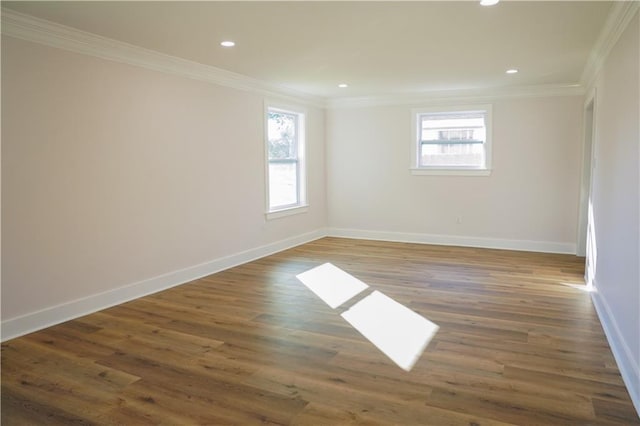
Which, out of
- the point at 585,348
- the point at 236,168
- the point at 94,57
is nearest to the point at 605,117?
the point at 585,348

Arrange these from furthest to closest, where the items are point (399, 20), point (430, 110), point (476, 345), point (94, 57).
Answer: point (430, 110)
point (94, 57)
point (399, 20)
point (476, 345)

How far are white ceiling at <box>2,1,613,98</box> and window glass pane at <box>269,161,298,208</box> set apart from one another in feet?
5.12

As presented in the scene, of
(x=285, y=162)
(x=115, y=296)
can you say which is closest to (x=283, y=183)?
(x=285, y=162)

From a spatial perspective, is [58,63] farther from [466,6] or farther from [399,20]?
[466,6]

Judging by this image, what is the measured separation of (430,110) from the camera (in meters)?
7.16

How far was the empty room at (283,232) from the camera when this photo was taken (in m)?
2.65

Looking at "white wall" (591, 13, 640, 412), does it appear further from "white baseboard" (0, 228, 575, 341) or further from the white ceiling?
"white baseboard" (0, 228, 575, 341)

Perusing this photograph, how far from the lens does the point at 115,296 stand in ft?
13.9

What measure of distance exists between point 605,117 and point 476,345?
2374mm

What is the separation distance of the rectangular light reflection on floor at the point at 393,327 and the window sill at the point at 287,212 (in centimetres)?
252

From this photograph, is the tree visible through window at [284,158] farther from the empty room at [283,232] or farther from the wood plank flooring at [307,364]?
the wood plank flooring at [307,364]

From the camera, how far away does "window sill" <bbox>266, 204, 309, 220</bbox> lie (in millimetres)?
6487

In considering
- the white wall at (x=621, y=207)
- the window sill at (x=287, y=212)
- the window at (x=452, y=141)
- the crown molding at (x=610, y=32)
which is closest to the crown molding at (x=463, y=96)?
the window at (x=452, y=141)

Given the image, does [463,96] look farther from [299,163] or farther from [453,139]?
[299,163]
